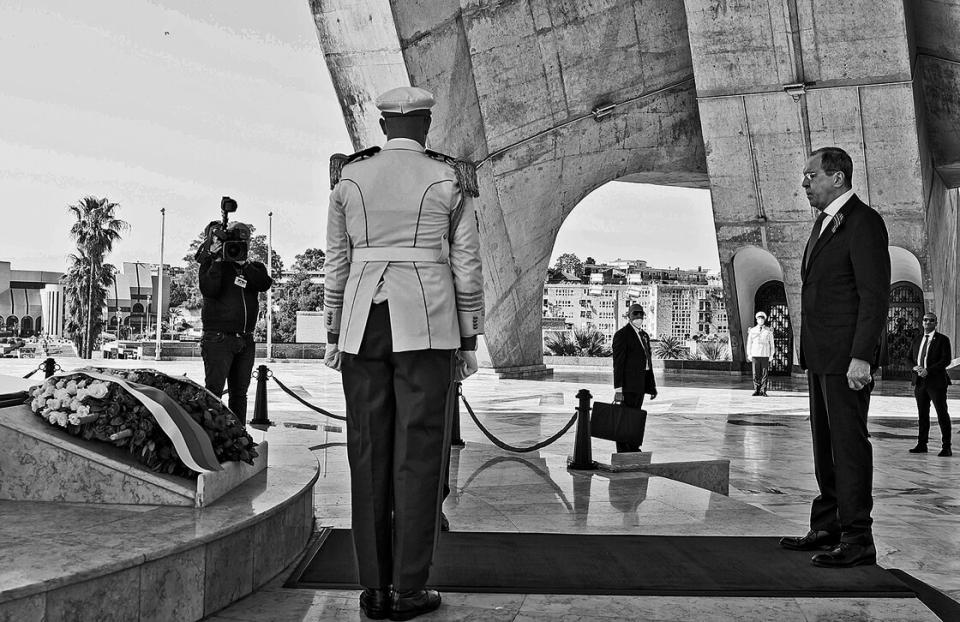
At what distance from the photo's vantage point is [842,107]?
18.9m

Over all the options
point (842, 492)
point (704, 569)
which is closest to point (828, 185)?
point (842, 492)

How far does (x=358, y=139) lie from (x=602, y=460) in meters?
13.3

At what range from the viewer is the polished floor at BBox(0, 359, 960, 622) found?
3475 mm

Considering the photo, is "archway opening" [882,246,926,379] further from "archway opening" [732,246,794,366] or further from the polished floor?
the polished floor

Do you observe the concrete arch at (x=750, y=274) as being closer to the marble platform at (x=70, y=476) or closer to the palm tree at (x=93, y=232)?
the marble platform at (x=70, y=476)

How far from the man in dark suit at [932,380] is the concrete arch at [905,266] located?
1195cm

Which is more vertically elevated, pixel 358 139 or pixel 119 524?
pixel 358 139

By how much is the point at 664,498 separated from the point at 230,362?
136 inches

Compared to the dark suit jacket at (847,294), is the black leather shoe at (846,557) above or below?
below

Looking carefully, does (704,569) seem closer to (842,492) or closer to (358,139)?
(842,492)

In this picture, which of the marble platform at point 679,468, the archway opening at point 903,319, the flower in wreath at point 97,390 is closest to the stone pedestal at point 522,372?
the archway opening at point 903,319

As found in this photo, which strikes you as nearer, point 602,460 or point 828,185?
point 828,185

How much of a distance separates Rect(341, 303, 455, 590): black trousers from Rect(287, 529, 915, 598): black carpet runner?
18.0 inches

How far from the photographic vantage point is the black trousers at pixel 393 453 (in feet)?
10.9
